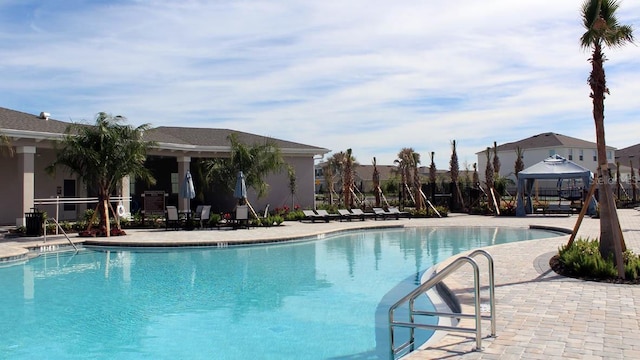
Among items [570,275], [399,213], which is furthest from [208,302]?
[399,213]

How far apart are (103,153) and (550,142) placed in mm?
45635

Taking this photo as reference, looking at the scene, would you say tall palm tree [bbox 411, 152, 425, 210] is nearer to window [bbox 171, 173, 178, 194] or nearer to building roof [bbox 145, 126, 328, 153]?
building roof [bbox 145, 126, 328, 153]

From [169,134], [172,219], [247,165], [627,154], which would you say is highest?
[627,154]

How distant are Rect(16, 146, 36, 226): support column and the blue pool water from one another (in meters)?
4.63

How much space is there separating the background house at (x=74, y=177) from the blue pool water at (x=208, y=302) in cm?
578

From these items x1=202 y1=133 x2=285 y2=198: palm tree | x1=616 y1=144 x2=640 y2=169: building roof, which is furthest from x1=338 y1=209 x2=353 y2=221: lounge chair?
x1=616 y1=144 x2=640 y2=169: building roof

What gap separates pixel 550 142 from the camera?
51969 millimetres

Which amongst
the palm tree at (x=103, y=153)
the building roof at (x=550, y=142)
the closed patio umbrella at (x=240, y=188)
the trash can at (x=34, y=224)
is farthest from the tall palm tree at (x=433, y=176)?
the building roof at (x=550, y=142)

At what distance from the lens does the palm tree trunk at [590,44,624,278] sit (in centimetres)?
893

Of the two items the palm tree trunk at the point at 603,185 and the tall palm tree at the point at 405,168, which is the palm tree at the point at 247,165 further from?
the palm tree trunk at the point at 603,185

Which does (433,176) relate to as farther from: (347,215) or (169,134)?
(169,134)

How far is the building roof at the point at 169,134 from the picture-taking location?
18891mm

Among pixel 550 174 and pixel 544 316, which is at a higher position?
→ pixel 550 174

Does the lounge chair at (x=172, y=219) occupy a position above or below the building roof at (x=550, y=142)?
below
